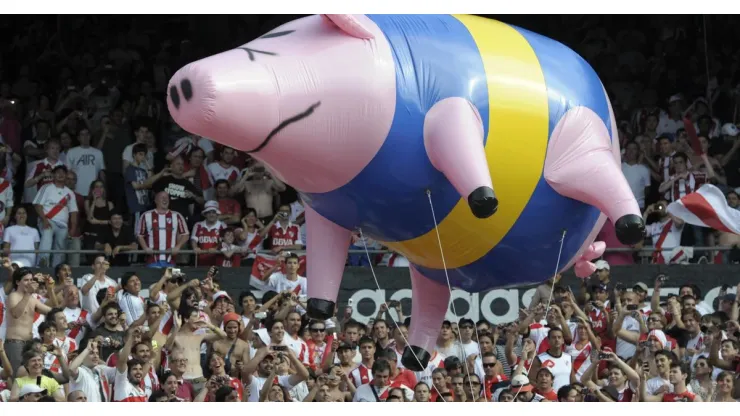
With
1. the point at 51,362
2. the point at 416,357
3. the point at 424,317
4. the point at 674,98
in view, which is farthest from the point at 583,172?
the point at 674,98

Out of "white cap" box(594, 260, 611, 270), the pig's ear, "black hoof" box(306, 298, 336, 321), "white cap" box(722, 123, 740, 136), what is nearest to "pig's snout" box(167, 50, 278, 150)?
the pig's ear

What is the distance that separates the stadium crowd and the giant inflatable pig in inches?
41.2

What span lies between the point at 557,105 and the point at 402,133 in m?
0.81

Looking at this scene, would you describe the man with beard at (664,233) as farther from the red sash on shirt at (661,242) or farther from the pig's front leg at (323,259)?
the pig's front leg at (323,259)

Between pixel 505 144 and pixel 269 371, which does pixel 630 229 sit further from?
pixel 269 371

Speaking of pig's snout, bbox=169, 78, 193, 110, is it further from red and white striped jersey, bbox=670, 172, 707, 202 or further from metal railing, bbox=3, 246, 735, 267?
red and white striped jersey, bbox=670, 172, 707, 202

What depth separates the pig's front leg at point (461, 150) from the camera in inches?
285

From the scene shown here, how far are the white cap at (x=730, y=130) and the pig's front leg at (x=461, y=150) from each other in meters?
8.65

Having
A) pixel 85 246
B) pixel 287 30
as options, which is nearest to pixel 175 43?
pixel 85 246

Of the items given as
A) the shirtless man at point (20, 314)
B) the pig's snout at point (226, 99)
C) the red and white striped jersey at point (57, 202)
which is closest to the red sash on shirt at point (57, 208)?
the red and white striped jersey at point (57, 202)

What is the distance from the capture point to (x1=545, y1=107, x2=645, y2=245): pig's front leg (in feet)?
25.3

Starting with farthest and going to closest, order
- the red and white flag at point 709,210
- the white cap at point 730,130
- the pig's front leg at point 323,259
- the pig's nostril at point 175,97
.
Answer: the white cap at point 730,130 < the red and white flag at point 709,210 < the pig's front leg at point 323,259 < the pig's nostril at point 175,97

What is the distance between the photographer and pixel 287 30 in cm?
769

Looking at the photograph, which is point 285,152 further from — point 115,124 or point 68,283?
point 115,124
